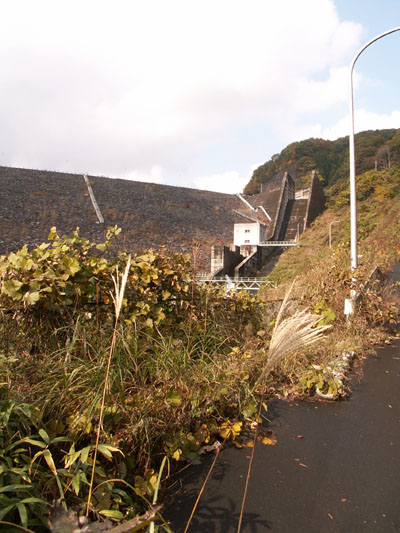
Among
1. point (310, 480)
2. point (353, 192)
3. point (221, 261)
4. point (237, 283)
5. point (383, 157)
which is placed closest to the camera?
point (310, 480)

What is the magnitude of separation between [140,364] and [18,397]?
0.82 metres

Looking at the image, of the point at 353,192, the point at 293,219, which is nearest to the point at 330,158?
the point at 293,219

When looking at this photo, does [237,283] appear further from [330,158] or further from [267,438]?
[330,158]

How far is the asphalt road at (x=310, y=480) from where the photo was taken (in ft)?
5.96

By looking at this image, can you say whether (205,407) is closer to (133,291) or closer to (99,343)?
(99,343)

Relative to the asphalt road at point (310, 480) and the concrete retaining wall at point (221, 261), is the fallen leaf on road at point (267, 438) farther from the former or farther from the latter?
the concrete retaining wall at point (221, 261)

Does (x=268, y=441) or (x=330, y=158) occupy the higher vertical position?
(x=330, y=158)

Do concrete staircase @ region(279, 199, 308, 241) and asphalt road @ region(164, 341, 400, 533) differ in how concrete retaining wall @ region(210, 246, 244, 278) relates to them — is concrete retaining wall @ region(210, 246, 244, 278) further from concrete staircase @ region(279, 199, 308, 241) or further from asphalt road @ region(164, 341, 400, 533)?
asphalt road @ region(164, 341, 400, 533)

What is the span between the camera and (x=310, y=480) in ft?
7.07

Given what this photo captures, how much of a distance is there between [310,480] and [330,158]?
215ft

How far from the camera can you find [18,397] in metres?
1.97

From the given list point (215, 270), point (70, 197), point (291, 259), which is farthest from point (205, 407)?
point (70, 197)

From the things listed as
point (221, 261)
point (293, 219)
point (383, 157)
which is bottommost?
point (221, 261)

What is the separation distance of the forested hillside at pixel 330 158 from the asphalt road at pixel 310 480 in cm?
4310
